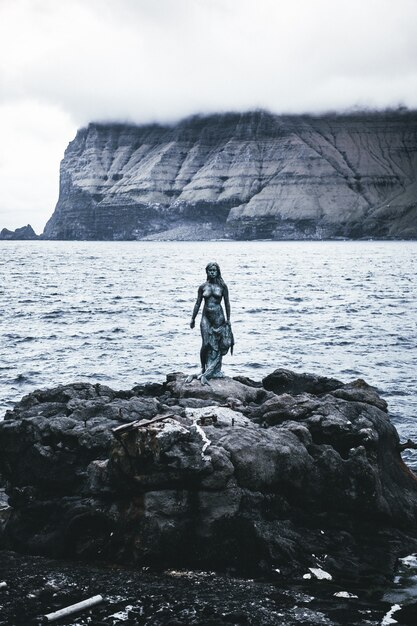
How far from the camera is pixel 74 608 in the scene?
36.4 feet

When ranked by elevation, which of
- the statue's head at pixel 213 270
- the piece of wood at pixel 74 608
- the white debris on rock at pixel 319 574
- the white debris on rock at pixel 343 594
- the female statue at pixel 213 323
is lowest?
the white debris on rock at pixel 343 594

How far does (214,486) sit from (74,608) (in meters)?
3.55

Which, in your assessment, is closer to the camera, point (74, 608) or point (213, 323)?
point (74, 608)

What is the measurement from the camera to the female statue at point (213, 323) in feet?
63.8

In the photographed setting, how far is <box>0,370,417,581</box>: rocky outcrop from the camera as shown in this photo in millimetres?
13328

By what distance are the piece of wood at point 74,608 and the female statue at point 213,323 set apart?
8.48m

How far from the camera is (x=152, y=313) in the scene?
185 ft

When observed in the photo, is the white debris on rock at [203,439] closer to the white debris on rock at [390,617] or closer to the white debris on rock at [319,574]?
the white debris on rock at [319,574]

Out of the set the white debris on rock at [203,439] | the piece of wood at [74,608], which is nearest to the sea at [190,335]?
the white debris on rock at [203,439]

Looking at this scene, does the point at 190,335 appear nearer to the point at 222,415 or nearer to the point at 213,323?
the point at 213,323

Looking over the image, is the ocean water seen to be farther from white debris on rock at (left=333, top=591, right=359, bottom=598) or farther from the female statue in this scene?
white debris on rock at (left=333, top=591, right=359, bottom=598)

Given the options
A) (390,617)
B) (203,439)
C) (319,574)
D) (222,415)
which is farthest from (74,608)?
(222,415)

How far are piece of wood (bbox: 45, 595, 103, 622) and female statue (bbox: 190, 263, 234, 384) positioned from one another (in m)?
8.48

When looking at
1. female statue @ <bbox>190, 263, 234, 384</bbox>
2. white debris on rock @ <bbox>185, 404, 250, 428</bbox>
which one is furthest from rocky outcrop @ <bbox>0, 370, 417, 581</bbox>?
female statue @ <bbox>190, 263, 234, 384</bbox>
